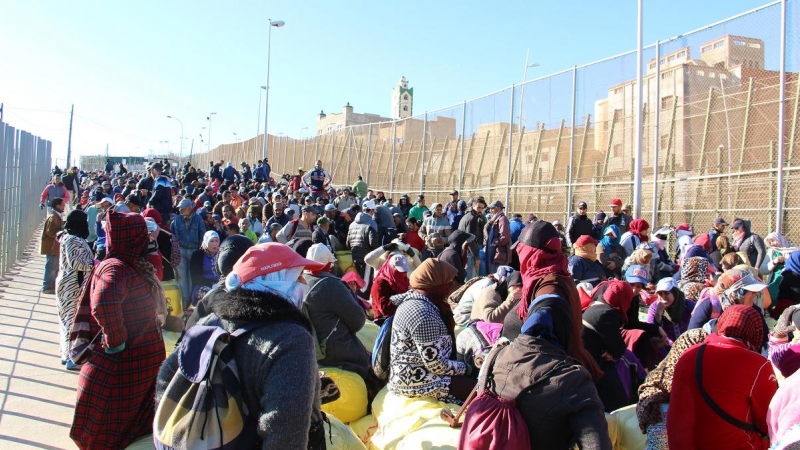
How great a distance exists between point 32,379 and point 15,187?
9534 mm

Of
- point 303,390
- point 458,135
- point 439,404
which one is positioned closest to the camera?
point 303,390

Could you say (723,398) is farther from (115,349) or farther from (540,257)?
(115,349)

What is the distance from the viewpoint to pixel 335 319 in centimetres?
557

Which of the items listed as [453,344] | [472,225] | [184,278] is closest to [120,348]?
[453,344]

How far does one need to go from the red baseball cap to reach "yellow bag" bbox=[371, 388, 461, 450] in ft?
6.58

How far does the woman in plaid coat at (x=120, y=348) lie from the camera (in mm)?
3881

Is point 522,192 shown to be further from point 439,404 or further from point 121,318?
point 121,318

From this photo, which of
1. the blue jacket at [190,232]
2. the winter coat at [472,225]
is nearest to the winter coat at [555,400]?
the blue jacket at [190,232]

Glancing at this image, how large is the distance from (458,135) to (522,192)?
169 inches

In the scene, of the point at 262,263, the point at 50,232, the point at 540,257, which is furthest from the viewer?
the point at 50,232

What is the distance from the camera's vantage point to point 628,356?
202 inches

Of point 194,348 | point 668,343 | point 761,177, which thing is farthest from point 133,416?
point 761,177

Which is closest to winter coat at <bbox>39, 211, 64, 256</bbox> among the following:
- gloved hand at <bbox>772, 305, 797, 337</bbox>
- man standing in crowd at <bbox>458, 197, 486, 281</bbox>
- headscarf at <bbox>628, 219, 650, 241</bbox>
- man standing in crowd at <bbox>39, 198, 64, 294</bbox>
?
man standing in crowd at <bbox>39, 198, 64, 294</bbox>

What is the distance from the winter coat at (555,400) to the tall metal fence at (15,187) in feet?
40.6
